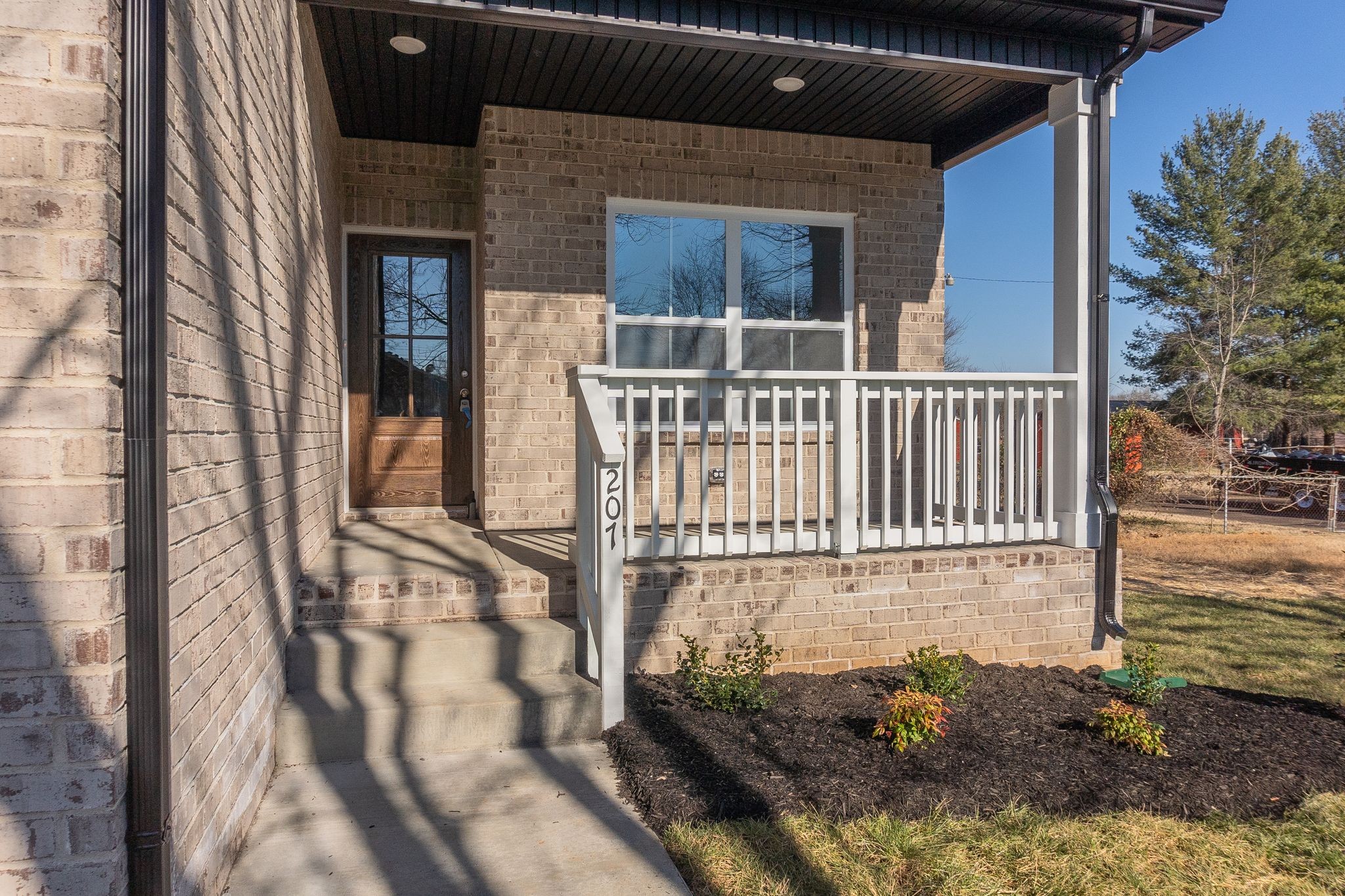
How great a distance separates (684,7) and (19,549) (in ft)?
11.7

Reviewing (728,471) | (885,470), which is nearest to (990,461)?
(885,470)

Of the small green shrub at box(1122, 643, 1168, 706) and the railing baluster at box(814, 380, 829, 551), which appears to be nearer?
the small green shrub at box(1122, 643, 1168, 706)

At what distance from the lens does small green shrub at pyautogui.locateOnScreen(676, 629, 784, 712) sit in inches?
142

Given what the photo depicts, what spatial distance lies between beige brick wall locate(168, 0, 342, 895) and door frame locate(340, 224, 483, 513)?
188 cm

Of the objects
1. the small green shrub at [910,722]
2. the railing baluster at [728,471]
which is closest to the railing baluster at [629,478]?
the railing baluster at [728,471]

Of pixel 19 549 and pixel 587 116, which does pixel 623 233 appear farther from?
pixel 19 549

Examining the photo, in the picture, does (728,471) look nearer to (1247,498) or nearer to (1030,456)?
(1030,456)

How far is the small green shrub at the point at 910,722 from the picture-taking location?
3250 mm

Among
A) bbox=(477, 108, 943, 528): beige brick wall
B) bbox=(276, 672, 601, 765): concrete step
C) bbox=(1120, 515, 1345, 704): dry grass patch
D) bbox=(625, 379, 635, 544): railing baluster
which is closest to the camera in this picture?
bbox=(276, 672, 601, 765): concrete step

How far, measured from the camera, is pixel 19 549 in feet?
5.47

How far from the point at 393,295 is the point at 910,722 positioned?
4.70m

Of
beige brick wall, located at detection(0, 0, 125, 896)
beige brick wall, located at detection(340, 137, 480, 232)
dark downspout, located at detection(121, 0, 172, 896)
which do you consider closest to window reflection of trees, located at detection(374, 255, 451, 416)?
beige brick wall, located at detection(340, 137, 480, 232)

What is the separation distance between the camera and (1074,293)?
4.67 metres

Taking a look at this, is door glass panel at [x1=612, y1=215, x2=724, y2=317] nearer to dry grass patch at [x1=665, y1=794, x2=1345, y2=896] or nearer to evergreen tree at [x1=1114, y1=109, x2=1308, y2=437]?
dry grass patch at [x1=665, y1=794, x2=1345, y2=896]
